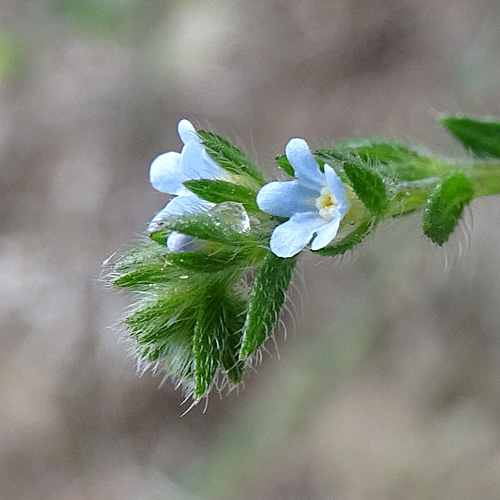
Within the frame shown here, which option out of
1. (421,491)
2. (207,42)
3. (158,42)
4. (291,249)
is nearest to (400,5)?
(207,42)

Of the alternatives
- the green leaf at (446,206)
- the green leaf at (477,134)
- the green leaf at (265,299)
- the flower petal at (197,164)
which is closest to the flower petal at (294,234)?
the green leaf at (265,299)

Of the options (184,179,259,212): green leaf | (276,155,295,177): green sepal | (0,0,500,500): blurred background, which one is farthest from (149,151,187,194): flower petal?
(0,0,500,500): blurred background

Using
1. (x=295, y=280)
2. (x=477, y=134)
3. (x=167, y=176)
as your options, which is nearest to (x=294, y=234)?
(x=167, y=176)

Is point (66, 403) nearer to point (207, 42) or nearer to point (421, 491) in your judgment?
point (421, 491)

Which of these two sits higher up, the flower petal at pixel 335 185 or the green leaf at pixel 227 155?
the green leaf at pixel 227 155

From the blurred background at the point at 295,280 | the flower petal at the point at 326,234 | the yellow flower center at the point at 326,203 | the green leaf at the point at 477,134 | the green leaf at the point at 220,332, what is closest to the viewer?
the flower petal at the point at 326,234

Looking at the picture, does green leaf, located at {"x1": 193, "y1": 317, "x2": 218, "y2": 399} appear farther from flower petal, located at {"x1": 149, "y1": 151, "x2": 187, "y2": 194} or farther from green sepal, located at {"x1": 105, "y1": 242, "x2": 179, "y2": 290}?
flower petal, located at {"x1": 149, "y1": 151, "x2": 187, "y2": 194}

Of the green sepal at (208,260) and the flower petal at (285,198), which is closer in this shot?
the flower petal at (285,198)

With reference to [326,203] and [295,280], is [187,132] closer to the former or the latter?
[326,203]

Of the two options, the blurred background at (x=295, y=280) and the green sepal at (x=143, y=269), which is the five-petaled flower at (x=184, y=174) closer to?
the green sepal at (x=143, y=269)
